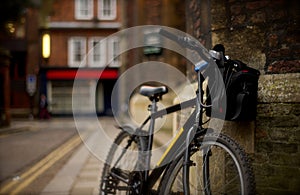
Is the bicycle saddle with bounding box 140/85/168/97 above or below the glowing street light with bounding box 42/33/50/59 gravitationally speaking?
below

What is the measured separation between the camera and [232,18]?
346 centimetres

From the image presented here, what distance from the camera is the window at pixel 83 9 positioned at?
29.1 metres

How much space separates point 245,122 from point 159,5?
9.58 m

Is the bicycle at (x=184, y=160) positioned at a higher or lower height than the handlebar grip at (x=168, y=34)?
lower

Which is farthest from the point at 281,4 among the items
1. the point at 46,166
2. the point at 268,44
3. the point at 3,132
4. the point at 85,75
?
the point at 85,75

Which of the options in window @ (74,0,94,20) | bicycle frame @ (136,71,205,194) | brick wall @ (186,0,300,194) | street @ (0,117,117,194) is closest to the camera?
bicycle frame @ (136,71,205,194)

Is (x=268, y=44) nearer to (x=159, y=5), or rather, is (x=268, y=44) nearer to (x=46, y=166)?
(x=46, y=166)

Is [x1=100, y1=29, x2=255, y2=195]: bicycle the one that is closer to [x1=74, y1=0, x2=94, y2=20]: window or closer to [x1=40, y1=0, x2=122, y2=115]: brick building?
[x1=40, y1=0, x2=122, y2=115]: brick building

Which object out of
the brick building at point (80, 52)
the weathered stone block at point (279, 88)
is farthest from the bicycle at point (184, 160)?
the brick building at point (80, 52)

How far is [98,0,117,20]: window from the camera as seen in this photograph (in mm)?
29141

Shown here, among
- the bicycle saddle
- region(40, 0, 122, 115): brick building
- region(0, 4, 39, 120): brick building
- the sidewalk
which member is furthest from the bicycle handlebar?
region(0, 4, 39, 120): brick building

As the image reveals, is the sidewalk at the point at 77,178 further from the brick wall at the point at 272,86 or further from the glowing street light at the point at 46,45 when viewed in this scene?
the glowing street light at the point at 46,45

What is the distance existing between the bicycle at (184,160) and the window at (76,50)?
26.1 m

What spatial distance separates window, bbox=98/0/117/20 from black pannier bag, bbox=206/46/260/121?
2748cm
